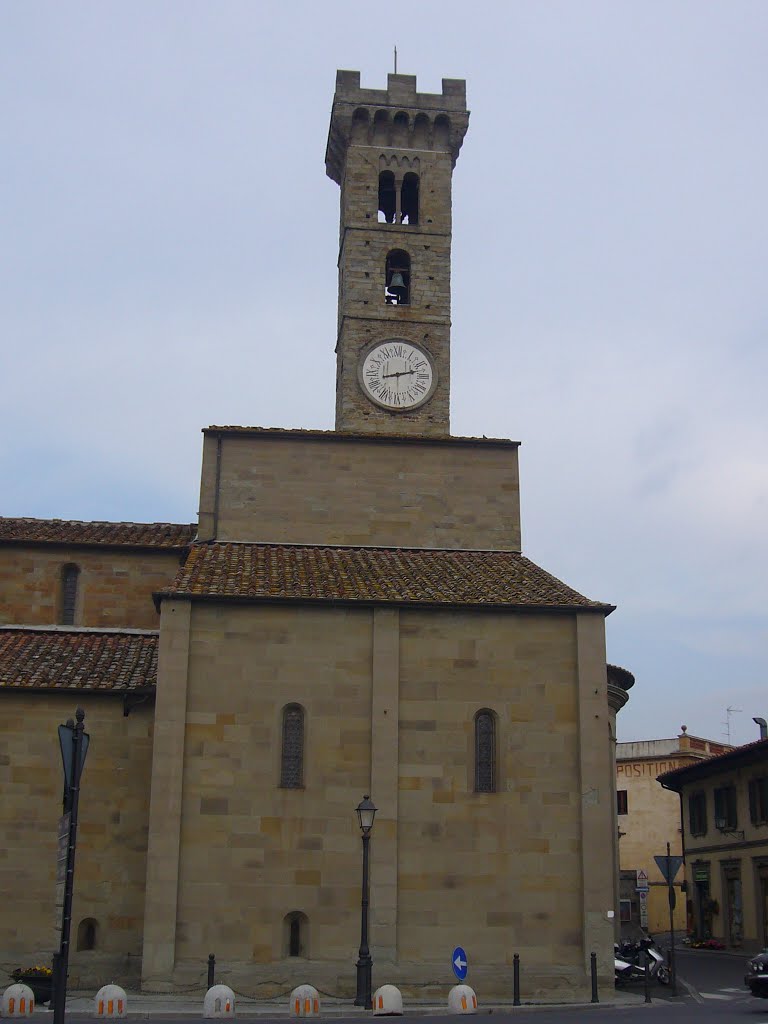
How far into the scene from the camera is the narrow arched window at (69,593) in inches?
1241

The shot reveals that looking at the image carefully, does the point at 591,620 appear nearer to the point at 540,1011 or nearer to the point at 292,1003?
the point at 540,1011

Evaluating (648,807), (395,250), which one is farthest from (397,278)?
(648,807)

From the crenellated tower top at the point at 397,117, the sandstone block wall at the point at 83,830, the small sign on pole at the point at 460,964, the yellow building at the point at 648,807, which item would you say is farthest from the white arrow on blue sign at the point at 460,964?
the yellow building at the point at 648,807

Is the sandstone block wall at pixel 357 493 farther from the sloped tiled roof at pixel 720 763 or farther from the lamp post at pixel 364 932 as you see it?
the sloped tiled roof at pixel 720 763

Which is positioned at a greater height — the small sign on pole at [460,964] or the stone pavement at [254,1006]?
the small sign on pole at [460,964]

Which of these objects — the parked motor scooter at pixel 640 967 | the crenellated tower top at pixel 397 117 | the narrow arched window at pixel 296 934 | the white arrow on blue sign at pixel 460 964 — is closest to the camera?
→ the white arrow on blue sign at pixel 460 964

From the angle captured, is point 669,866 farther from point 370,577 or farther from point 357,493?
point 357,493

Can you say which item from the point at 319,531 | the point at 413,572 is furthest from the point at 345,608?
the point at 319,531

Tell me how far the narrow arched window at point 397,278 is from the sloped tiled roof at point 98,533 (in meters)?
9.11

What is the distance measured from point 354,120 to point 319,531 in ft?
46.5

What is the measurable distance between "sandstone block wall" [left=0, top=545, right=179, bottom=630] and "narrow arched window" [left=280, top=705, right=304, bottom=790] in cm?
705

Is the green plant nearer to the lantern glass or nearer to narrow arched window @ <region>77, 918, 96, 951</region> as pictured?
narrow arched window @ <region>77, 918, 96, 951</region>

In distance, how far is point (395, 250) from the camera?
36125mm

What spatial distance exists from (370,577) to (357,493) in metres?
3.98
